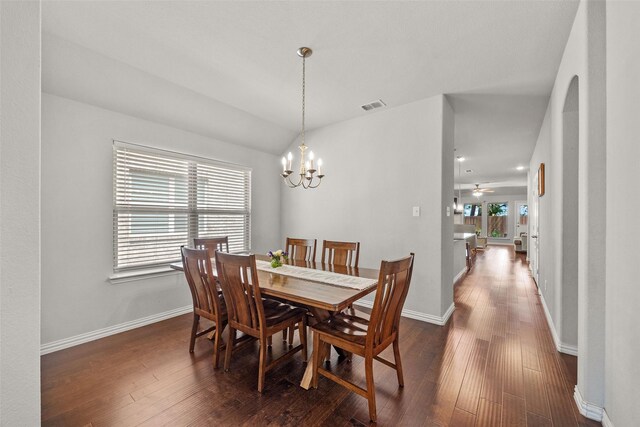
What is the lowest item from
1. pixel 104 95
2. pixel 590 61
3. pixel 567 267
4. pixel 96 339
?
pixel 96 339

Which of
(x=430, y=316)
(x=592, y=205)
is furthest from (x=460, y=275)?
(x=592, y=205)

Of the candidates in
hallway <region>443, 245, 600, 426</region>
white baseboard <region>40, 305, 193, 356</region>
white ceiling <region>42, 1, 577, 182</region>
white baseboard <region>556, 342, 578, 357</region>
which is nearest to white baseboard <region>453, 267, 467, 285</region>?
hallway <region>443, 245, 600, 426</region>

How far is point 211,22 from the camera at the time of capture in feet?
6.56

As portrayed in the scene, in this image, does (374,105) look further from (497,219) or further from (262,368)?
(497,219)

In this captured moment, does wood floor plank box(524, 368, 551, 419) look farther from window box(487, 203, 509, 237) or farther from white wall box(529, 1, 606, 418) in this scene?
window box(487, 203, 509, 237)

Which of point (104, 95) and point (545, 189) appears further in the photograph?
point (545, 189)

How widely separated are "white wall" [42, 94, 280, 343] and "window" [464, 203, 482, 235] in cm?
1469

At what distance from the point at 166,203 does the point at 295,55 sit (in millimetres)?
2387

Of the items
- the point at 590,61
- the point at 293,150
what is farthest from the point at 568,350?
the point at 293,150

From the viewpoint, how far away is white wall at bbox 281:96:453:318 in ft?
10.4

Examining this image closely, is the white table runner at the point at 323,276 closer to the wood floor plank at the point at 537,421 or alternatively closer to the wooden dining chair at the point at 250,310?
the wooden dining chair at the point at 250,310

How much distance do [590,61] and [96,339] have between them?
4.72m

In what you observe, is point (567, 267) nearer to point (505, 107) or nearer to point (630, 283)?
point (630, 283)

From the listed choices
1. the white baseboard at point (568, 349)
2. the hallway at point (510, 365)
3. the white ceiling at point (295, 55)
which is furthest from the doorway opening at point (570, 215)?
the white ceiling at point (295, 55)
